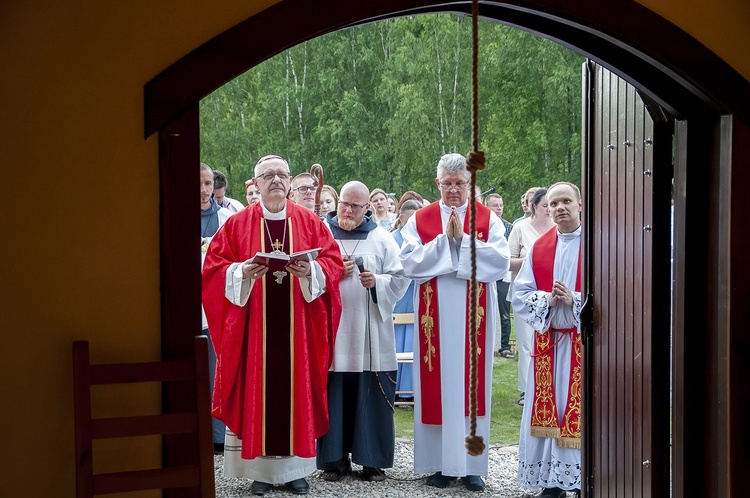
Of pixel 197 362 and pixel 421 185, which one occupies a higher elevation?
pixel 421 185

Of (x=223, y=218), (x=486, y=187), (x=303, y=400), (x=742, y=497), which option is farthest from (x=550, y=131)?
(x=742, y=497)

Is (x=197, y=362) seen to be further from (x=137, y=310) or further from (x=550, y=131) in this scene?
(x=550, y=131)

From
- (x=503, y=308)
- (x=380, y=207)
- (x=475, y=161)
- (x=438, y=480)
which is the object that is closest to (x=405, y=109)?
(x=503, y=308)

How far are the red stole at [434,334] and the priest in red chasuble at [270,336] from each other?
21.7 inches

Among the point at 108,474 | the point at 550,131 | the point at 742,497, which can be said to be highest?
the point at 550,131

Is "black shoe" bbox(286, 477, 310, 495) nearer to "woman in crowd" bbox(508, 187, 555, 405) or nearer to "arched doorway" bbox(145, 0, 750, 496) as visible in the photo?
"arched doorway" bbox(145, 0, 750, 496)

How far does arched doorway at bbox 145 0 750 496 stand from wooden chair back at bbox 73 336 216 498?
4.4 inches

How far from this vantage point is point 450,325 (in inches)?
227

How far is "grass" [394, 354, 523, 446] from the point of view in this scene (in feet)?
24.1

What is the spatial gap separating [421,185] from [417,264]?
1208 cm

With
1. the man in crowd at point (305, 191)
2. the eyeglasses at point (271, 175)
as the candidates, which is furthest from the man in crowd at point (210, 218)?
the eyeglasses at point (271, 175)

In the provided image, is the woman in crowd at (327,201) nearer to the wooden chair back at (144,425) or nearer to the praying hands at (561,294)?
the praying hands at (561,294)

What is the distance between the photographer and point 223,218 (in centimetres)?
686

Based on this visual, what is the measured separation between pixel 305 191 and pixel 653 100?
349cm
